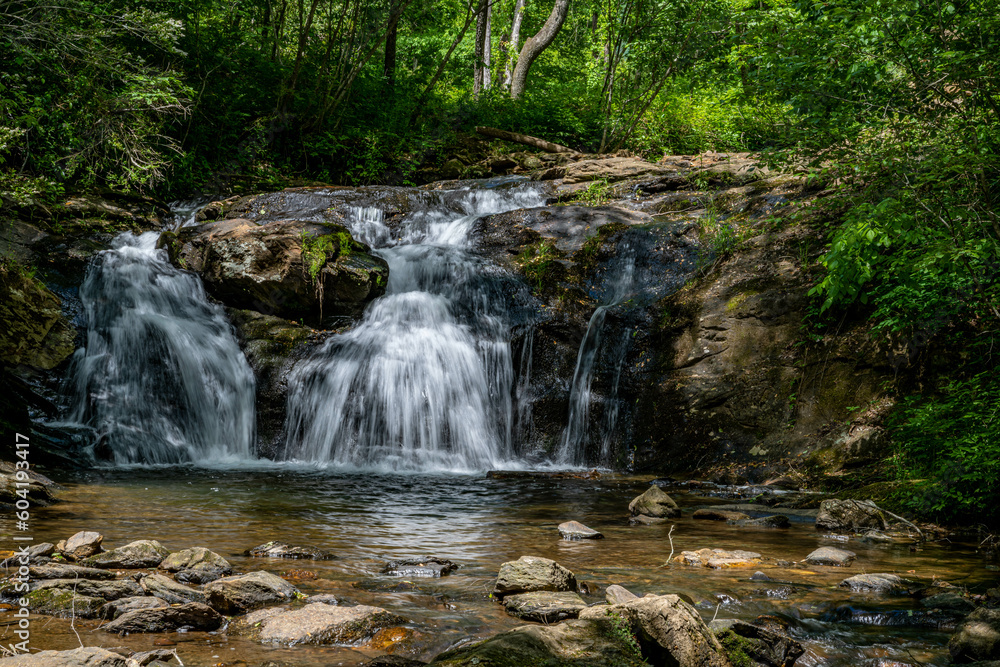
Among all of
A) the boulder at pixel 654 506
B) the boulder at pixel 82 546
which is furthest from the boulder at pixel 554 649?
the boulder at pixel 654 506

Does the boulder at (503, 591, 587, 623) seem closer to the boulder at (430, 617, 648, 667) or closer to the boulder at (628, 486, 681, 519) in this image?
the boulder at (430, 617, 648, 667)

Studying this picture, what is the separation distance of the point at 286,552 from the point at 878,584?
3839 millimetres

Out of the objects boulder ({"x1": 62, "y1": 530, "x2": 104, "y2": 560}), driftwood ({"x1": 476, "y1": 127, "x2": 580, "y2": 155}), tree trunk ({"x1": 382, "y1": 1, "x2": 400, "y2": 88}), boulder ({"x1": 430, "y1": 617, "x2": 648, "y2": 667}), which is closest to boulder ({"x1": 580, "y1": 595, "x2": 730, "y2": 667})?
boulder ({"x1": 430, "y1": 617, "x2": 648, "y2": 667})

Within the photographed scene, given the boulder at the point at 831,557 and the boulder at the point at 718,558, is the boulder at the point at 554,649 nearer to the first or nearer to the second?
the boulder at the point at 718,558

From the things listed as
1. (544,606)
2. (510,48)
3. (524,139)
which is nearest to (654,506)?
(544,606)

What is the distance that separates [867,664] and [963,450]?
3.20 meters

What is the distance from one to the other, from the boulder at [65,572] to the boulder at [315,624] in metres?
1.01

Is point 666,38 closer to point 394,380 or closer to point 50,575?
point 394,380

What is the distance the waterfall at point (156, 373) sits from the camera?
9727mm

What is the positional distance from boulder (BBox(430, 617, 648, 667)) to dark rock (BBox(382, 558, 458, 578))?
1.47 metres

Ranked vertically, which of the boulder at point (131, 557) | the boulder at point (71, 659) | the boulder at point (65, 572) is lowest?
the boulder at point (131, 557)

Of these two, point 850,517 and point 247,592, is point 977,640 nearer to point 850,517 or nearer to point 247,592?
point 850,517

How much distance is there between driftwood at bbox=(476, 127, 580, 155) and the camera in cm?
1827

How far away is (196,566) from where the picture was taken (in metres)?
4.01
